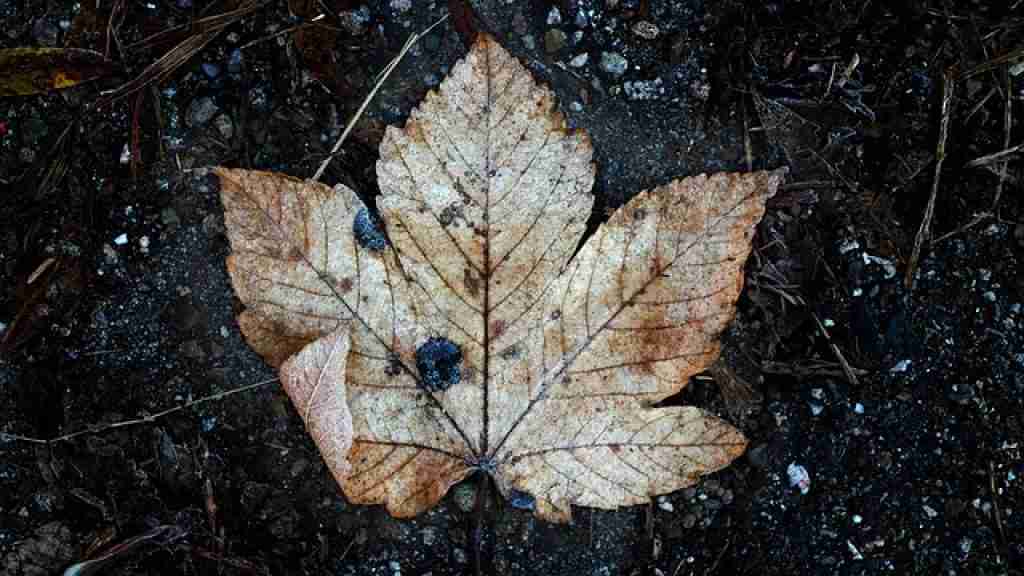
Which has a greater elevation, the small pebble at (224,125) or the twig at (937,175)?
the small pebble at (224,125)

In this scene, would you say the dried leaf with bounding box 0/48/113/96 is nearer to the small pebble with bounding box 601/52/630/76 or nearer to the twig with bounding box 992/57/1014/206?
the small pebble with bounding box 601/52/630/76

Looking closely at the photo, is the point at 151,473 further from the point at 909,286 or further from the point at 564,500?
the point at 909,286

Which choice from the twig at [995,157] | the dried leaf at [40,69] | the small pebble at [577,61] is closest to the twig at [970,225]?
the twig at [995,157]

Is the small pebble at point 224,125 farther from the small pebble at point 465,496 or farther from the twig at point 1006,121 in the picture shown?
the twig at point 1006,121

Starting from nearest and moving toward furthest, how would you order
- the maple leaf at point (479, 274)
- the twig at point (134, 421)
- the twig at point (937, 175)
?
the maple leaf at point (479, 274)
the twig at point (134, 421)
the twig at point (937, 175)

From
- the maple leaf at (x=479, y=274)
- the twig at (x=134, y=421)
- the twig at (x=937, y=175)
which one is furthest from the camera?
the twig at (x=937, y=175)

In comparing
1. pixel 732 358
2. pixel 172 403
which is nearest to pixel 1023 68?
pixel 732 358

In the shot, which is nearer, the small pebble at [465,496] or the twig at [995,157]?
the small pebble at [465,496]
